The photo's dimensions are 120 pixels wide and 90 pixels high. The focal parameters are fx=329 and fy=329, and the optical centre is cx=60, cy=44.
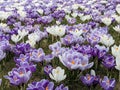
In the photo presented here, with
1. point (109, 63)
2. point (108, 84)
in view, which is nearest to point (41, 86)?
point (108, 84)

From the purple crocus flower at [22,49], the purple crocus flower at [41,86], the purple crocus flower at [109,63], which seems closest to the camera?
the purple crocus flower at [41,86]

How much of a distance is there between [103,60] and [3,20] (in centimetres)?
595

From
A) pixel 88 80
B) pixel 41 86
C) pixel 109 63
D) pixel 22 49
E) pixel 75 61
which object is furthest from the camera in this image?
pixel 22 49

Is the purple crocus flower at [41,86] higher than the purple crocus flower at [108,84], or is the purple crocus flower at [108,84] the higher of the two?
the purple crocus flower at [41,86]

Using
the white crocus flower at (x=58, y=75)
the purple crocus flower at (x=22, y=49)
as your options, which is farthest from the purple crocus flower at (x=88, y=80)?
the purple crocus flower at (x=22, y=49)

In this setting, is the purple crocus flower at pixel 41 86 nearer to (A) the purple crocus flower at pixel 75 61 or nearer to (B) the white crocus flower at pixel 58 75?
(B) the white crocus flower at pixel 58 75

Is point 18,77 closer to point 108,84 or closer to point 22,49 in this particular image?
point 108,84

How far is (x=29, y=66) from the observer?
4.64m

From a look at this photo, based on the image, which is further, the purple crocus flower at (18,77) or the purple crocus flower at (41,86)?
the purple crocus flower at (18,77)

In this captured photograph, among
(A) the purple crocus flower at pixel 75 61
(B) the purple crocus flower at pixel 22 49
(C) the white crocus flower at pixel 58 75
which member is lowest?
(B) the purple crocus flower at pixel 22 49

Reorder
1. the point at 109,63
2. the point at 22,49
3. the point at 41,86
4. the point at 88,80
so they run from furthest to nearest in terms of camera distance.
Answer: the point at 22,49, the point at 109,63, the point at 88,80, the point at 41,86

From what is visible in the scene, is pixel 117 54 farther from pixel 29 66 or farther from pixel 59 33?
pixel 59 33

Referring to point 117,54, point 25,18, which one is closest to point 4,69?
point 117,54

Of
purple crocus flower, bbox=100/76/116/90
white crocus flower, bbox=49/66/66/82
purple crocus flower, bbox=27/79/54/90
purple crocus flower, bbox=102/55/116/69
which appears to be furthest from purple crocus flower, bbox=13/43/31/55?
purple crocus flower, bbox=100/76/116/90
